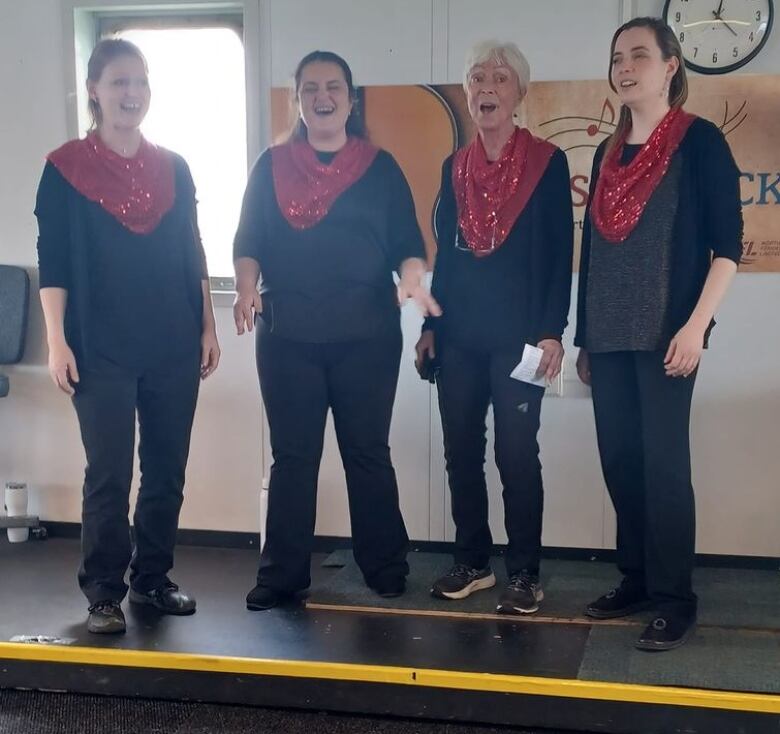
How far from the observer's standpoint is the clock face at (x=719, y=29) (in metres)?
2.99

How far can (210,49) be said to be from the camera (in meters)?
3.51

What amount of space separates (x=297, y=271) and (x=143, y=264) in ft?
1.34

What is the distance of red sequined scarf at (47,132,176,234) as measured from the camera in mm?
2398

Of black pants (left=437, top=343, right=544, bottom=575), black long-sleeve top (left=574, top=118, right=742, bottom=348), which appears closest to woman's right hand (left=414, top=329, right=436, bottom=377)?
black pants (left=437, top=343, right=544, bottom=575)

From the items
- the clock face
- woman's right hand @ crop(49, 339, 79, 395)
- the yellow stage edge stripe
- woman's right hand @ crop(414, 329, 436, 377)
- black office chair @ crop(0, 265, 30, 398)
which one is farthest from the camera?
black office chair @ crop(0, 265, 30, 398)

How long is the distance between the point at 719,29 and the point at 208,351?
6.36ft

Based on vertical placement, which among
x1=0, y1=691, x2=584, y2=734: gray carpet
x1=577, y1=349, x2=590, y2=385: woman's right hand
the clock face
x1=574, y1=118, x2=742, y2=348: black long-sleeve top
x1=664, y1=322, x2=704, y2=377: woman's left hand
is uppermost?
the clock face

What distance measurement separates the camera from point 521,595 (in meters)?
2.58

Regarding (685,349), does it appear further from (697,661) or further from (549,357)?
(697,661)

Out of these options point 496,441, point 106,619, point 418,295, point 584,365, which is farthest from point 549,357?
point 106,619

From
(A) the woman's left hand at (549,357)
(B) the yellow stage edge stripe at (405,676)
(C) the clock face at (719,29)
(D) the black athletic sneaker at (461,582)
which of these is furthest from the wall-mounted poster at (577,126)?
(B) the yellow stage edge stripe at (405,676)

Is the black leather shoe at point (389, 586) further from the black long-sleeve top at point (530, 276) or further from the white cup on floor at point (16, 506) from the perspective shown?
the white cup on floor at point (16, 506)

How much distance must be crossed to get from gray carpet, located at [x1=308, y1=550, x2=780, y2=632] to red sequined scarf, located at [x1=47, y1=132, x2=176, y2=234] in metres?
1.21

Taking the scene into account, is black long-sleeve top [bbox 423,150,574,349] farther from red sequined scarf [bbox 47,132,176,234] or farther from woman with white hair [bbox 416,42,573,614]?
red sequined scarf [bbox 47,132,176,234]
